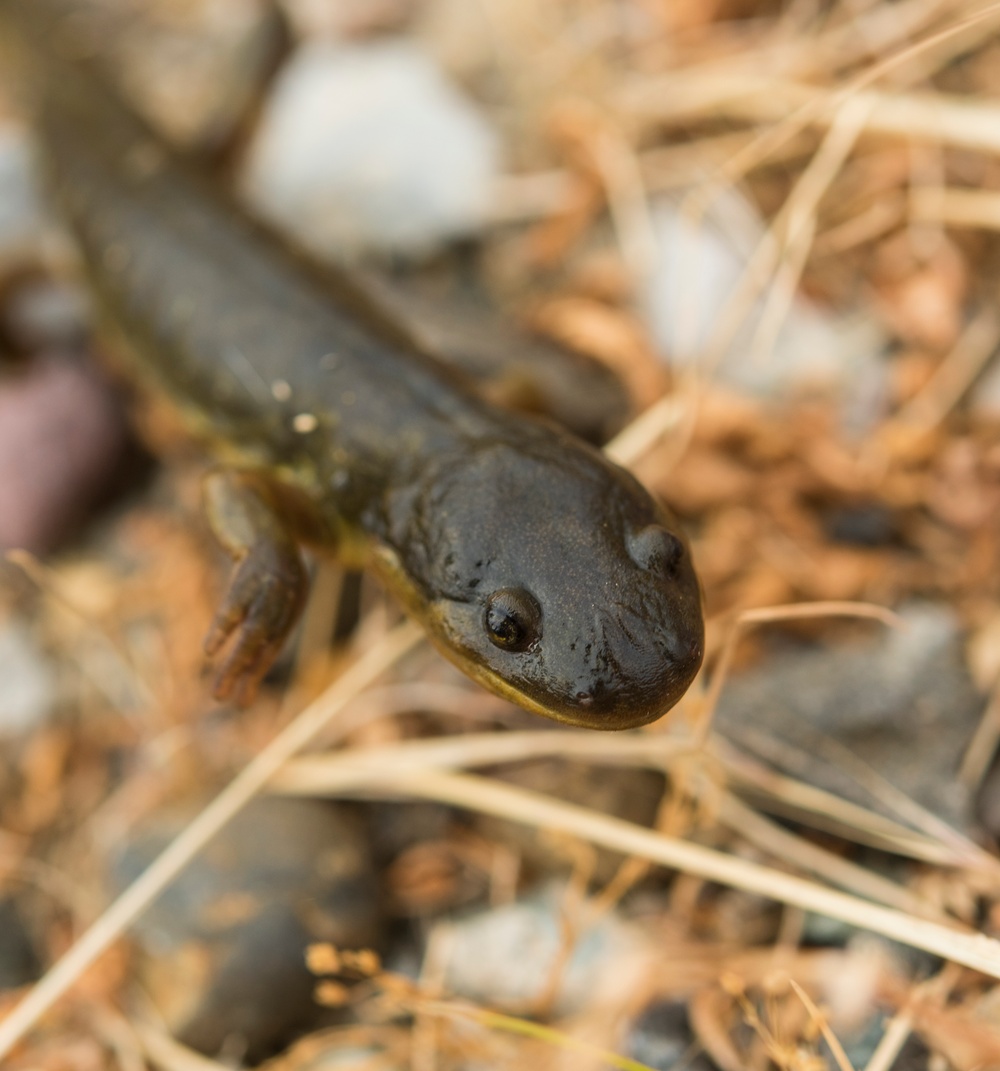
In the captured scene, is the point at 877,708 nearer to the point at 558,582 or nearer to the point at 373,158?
the point at 558,582

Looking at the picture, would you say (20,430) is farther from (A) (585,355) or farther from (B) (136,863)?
(A) (585,355)

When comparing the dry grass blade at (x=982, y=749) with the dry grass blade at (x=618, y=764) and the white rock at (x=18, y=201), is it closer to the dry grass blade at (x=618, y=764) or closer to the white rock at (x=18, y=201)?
the dry grass blade at (x=618, y=764)

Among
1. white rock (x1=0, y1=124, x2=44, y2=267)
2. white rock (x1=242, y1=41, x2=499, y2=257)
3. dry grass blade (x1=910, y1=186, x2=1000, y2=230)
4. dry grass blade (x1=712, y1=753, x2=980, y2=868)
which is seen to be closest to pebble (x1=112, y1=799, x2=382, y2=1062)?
dry grass blade (x1=712, y1=753, x2=980, y2=868)

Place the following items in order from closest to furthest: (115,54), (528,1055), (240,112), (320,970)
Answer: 1. (528,1055)
2. (320,970)
3. (240,112)
4. (115,54)

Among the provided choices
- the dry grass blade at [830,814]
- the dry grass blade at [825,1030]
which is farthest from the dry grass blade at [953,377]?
the dry grass blade at [825,1030]

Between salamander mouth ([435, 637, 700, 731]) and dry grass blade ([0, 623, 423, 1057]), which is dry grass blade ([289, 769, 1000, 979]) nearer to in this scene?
dry grass blade ([0, 623, 423, 1057])

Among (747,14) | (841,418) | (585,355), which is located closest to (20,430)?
Result: (585,355)
